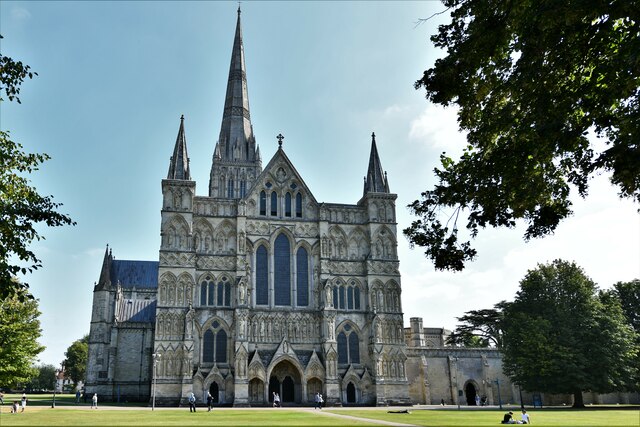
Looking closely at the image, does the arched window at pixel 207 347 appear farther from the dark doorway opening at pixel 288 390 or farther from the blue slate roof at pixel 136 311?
the blue slate roof at pixel 136 311

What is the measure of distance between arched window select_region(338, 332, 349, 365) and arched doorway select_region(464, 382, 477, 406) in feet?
43.9

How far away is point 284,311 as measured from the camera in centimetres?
4819

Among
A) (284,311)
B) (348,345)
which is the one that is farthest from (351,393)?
(284,311)

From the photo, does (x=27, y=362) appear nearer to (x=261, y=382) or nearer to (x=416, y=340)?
(x=261, y=382)

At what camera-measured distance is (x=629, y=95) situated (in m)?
12.8

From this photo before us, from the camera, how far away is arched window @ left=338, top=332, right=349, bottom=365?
4831cm

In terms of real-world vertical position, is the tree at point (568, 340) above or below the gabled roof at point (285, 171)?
below

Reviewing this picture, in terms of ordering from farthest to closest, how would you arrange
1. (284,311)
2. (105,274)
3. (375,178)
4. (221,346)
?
(105,274) → (375,178) → (284,311) → (221,346)

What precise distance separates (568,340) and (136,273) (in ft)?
168

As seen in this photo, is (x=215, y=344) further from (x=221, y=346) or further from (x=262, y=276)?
(x=262, y=276)

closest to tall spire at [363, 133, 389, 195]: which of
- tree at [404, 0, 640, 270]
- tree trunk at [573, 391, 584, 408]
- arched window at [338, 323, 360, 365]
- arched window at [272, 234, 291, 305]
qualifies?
arched window at [272, 234, 291, 305]

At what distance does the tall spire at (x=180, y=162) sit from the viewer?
49156 mm

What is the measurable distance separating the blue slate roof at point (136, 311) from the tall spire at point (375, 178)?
27340 millimetres

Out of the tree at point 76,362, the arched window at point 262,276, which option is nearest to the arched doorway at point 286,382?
the arched window at point 262,276
